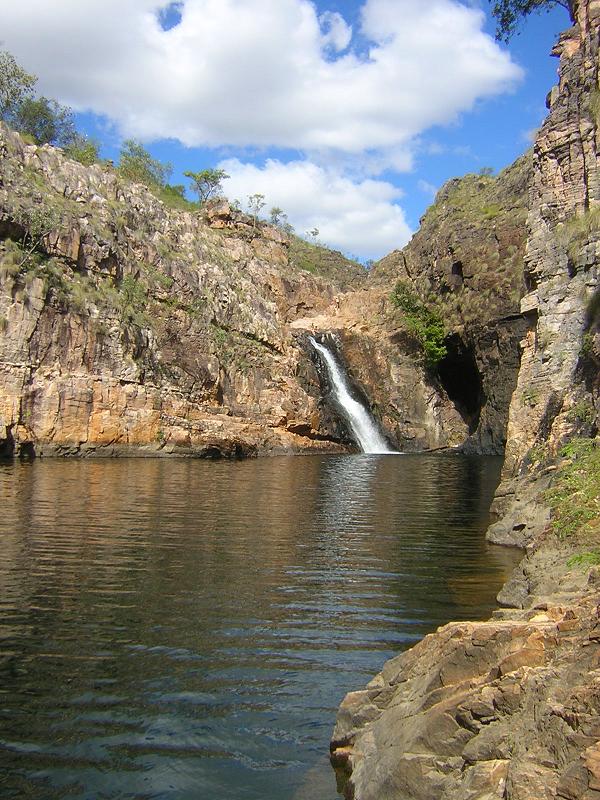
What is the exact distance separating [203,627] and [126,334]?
39.8 metres

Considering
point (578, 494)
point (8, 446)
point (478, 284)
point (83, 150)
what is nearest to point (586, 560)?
point (578, 494)

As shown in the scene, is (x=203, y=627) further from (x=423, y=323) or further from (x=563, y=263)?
(x=423, y=323)

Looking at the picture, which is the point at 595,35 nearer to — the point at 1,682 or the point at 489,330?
the point at 1,682

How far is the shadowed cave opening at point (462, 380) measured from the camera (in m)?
58.6

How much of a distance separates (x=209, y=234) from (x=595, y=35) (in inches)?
2035

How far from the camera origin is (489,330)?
52.8 meters

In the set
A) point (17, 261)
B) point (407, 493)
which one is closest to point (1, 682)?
point (407, 493)

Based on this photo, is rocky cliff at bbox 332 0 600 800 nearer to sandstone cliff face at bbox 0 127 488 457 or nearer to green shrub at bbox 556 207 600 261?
green shrub at bbox 556 207 600 261

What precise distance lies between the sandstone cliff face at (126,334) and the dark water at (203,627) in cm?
2105

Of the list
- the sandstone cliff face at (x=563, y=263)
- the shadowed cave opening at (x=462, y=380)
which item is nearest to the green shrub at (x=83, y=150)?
the shadowed cave opening at (x=462, y=380)

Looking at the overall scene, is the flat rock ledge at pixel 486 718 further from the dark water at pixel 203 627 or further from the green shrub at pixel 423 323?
the green shrub at pixel 423 323

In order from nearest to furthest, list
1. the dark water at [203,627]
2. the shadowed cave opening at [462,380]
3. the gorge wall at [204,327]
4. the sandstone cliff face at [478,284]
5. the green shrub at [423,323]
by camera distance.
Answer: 1. the dark water at [203,627]
2. the gorge wall at [204,327]
3. the sandstone cliff face at [478,284]
4. the shadowed cave opening at [462,380]
5. the green shrub at [423,323]

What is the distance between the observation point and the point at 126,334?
47281 mm

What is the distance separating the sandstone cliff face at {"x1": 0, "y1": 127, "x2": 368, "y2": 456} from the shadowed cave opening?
12.9 meters
